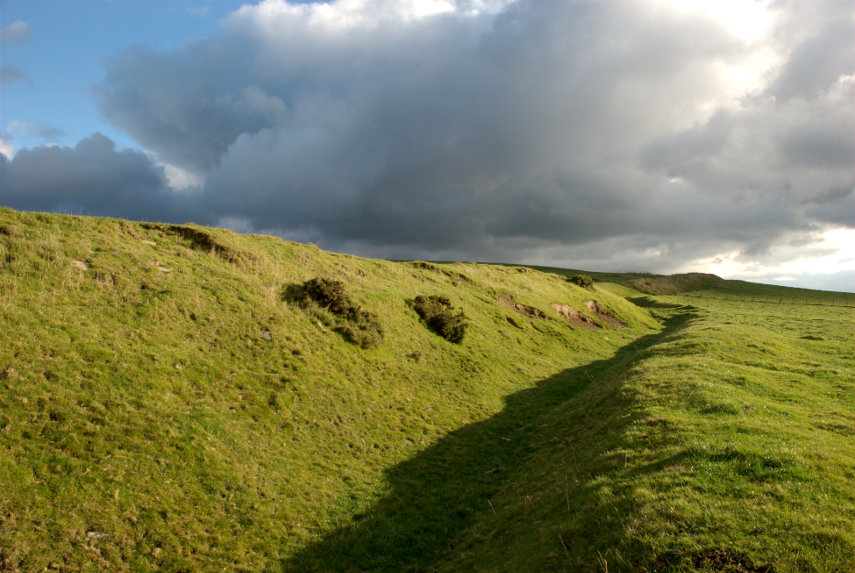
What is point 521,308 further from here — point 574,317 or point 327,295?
point 327,295

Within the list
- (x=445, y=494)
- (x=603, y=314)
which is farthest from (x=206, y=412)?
(x=603, y=314)

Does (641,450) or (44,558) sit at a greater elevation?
(641,450)

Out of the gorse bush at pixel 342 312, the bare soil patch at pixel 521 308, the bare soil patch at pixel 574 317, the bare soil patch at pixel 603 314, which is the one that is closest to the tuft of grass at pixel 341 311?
the gorse bush at pixel 342 312

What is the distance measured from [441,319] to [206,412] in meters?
18.7

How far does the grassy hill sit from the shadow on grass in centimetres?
9

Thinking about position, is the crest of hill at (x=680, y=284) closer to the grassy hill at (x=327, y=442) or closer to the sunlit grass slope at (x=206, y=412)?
the grassy hill at (x=327, y=442)

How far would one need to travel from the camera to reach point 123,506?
9.83m

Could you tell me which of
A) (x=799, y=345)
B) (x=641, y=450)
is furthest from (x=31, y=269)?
(x=799, y=345)

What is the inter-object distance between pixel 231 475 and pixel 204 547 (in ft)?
7.73

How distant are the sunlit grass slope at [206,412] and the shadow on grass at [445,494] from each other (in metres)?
0.09

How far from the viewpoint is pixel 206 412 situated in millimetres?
13781

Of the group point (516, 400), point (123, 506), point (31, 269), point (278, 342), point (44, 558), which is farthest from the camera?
point (516, 400)

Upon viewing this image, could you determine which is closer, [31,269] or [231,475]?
[231,475]

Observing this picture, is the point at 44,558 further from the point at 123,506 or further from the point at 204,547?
the point at 204,547
